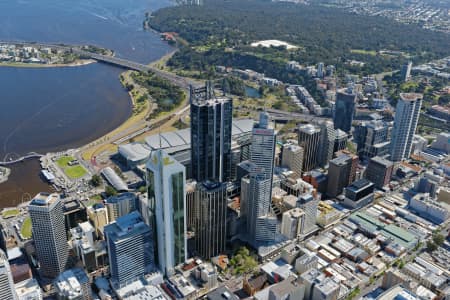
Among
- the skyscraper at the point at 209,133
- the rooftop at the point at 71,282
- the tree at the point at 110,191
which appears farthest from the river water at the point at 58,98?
the skyscraper at the point at 209,133

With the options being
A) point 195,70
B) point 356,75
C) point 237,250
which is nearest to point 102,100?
point 195,70

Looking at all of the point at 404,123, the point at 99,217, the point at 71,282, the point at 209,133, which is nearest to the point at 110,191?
the point at 99,217

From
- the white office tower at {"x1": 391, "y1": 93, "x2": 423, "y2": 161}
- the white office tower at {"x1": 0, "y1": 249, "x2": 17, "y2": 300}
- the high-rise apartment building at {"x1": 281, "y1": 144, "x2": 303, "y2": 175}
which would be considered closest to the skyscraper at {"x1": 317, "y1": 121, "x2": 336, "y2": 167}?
the high-rise apartment building at {"x1": 281, "y1": 144, "x2": 303, "y2": 175}

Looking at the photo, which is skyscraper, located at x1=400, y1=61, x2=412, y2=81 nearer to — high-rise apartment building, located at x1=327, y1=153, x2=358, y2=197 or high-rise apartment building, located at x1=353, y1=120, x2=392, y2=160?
high-rise apartment building, located at x1=353, y1=120, x2=392, y2=160

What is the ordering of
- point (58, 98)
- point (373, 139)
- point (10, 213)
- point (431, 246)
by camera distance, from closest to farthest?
point (431, 246), point (10, 213), point (373, 139), point (58, 98)

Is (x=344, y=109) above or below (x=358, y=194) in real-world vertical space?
above

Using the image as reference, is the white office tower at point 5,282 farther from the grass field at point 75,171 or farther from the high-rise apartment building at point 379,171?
the high-rise apartment building at point 379,171

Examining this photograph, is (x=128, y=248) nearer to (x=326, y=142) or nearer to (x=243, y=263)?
(x=243, y=263)
